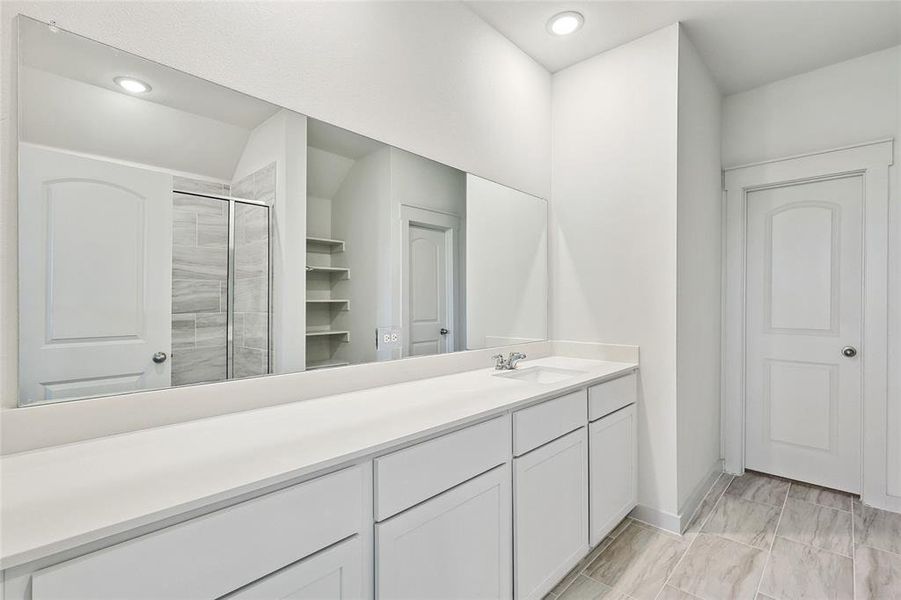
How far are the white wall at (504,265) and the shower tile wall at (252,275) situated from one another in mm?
1022

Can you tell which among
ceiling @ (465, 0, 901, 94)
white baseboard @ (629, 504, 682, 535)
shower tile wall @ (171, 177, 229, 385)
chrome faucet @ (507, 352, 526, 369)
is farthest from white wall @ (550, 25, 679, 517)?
shower tile wall @ (171, 177, 229, 385)

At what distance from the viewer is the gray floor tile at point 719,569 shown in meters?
1.72

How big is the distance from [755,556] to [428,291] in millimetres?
1969

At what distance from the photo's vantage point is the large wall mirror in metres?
1.00

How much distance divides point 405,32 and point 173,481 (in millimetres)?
1823

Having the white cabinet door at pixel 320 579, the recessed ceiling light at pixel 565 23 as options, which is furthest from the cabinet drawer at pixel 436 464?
the recessed ceiling light at pixel 565 23

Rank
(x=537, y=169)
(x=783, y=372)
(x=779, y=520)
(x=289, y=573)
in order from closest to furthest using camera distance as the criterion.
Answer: (x=289, y=573) → (x=779, y=520) → (x=537, y=169) → (x=783, y=372)

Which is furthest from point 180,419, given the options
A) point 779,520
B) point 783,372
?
point 783,372

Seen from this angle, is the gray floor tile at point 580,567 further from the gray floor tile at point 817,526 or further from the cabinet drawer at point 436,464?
the gray floor tile at point 817,526

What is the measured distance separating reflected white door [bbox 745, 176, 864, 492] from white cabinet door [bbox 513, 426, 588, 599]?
6.22 ft

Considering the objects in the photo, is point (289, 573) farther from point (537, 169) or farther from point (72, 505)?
point (537, 169)

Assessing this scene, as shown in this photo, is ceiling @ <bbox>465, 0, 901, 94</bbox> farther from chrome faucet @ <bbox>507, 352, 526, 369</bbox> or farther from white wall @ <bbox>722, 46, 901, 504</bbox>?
chrome faucet @ <bbox>507, 352, 526, 369</bbox>

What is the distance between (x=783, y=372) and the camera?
2809mm

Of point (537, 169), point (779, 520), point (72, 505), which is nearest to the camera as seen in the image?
point (72, 505)
